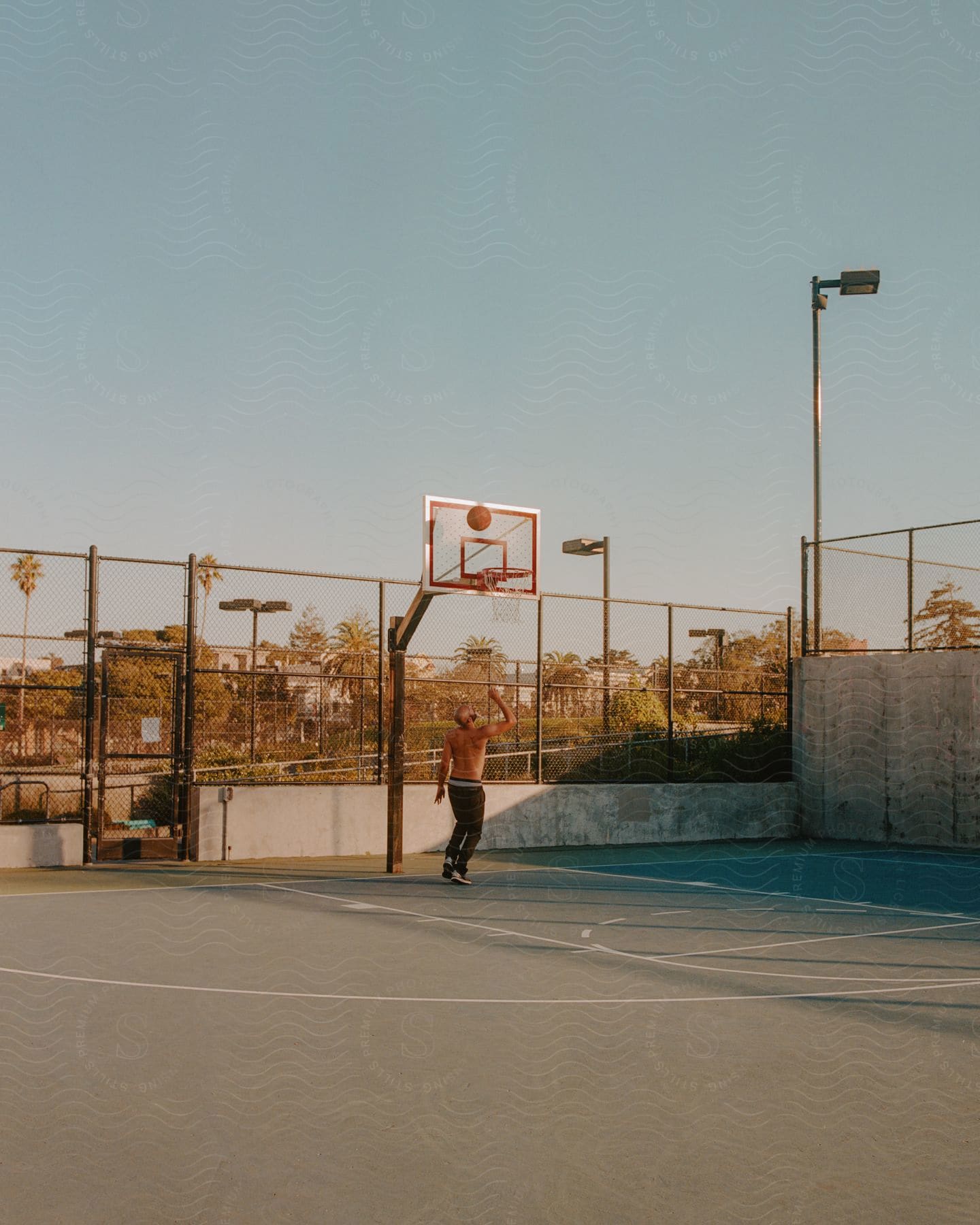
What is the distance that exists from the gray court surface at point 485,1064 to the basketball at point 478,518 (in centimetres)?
566

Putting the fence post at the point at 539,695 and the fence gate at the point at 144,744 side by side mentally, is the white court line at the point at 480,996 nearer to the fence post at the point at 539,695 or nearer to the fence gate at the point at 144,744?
the fence gate at the point at 144,744

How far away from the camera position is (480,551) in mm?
15727

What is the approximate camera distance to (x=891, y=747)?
20578 mm

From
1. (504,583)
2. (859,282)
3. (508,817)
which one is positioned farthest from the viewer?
(859,282)

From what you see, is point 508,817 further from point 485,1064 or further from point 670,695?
point 485,1064

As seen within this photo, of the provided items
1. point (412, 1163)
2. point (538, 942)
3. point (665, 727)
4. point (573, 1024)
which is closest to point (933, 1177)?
point (412, 1163)

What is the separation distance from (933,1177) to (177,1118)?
2.96m

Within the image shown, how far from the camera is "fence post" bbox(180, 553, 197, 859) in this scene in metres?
15.5

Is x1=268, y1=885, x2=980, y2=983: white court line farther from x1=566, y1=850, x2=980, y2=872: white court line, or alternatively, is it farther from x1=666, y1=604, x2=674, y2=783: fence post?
x1=666, y1=604, x2=674, y2=783: fence post

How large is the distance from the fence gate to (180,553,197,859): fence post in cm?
7

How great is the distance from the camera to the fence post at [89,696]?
14.7 metres

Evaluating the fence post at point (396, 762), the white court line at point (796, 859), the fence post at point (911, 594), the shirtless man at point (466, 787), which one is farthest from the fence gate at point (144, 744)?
the fence post at point (911, 594)

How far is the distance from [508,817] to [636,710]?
3701mm

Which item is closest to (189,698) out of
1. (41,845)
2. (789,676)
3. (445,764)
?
(41,845)
